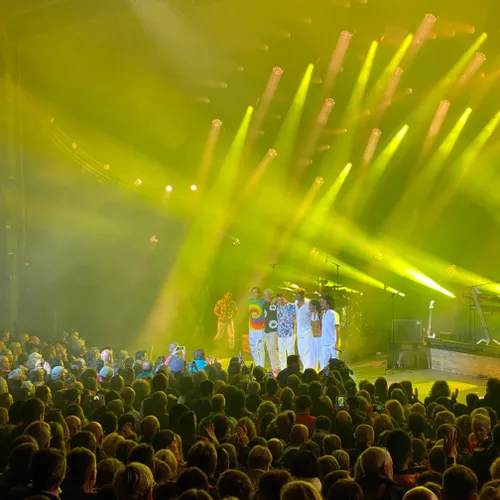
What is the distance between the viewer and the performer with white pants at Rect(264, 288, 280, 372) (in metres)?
12.5

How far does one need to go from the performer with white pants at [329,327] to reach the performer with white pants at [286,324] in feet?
3.88

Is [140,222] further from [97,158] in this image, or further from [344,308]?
[344,308]

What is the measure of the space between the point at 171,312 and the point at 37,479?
15055 mm

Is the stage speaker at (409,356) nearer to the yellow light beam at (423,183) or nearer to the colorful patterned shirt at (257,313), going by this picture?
the colorful patterned shirt at (257,313)

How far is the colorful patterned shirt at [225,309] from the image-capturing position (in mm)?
17469

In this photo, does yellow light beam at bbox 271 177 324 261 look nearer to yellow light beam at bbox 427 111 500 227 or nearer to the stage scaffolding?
yellow light beam at bbox 427 111 500 227

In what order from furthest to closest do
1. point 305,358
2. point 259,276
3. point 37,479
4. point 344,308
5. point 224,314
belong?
point 259,276
point 224,314
point 344,308
point 305,358
point 37,479

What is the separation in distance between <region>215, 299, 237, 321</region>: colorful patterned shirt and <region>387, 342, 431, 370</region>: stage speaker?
5.07 m

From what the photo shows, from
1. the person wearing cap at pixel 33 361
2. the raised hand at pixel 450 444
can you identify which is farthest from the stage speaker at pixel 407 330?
the raised hand at pixel 450 444

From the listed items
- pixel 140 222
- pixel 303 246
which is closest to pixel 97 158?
pixel 140 222

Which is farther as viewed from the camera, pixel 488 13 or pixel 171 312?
pixel 171 312

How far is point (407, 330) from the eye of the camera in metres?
14.5

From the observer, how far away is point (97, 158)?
17.6m

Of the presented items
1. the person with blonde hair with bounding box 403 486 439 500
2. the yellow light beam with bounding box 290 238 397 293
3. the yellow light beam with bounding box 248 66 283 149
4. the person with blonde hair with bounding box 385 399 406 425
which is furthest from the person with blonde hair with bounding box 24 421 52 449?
the yellow light beam with bounding box 290 238 397 293
